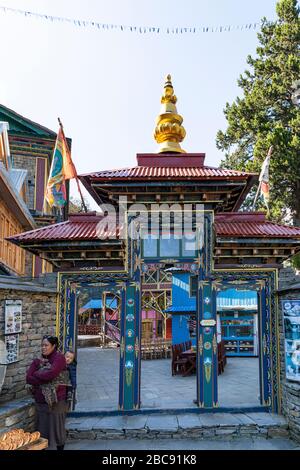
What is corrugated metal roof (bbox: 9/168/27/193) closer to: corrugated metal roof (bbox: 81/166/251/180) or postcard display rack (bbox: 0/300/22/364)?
corrugated metal roof (bbox: 81/166/251/180)

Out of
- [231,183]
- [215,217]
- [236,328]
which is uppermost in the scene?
[231,183]

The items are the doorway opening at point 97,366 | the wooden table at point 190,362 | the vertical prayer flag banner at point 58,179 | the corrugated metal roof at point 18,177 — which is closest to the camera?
the doorway opening at point 97,366

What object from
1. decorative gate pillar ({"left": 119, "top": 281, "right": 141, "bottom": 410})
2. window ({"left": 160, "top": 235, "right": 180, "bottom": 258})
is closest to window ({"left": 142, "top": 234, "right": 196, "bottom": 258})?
window ({"left": 160, "top": 235, "right": 180, "bottom": 258})

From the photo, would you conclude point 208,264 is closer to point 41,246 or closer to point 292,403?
point 292,403

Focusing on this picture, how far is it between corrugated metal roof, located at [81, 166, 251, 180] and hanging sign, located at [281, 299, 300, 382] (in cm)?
316

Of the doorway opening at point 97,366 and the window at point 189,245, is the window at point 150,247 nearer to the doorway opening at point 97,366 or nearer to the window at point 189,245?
the window at point 189,245

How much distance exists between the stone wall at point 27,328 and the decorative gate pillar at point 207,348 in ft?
11.3

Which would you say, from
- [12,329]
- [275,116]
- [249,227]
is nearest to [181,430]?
[12,329]

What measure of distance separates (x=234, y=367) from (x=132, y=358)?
857cm

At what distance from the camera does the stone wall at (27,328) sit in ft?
24.2

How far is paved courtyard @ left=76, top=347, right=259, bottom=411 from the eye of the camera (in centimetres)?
955

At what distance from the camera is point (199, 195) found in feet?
30.6

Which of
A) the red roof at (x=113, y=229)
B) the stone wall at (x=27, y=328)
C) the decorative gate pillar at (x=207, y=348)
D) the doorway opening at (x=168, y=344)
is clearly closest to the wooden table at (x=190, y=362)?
the doorway opening at (x=168, y=344)
